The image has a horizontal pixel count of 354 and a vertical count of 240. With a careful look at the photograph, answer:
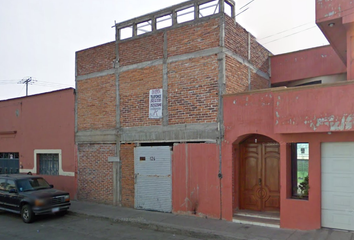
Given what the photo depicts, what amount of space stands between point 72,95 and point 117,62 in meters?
3.39

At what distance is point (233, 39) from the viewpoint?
11227mm

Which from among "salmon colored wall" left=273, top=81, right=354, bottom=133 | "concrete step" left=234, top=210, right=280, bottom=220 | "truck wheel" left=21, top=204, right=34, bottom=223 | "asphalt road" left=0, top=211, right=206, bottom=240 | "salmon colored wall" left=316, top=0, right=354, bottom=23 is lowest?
"asphalt road" left=0, top=211, right=206, bottom=240

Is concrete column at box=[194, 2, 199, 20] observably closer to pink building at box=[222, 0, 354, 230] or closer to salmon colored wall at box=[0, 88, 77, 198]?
pink building at box=[222, 0, 354, 230]

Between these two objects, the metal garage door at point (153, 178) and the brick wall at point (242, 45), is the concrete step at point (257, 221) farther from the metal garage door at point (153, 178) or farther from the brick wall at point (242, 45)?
the brick wall at point (242, 45)

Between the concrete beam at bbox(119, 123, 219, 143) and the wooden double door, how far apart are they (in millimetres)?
1472

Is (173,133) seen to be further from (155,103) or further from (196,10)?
(196,10)

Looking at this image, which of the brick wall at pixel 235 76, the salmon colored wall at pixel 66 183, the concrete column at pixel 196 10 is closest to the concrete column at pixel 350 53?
the brick wall at pixel 235 76

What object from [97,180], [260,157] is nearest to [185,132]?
[260,157]

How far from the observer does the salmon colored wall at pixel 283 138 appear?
8.51 meters

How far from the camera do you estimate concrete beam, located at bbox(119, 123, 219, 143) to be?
34.8ft

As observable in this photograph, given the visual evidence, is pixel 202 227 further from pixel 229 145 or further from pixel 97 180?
pixel 97 180

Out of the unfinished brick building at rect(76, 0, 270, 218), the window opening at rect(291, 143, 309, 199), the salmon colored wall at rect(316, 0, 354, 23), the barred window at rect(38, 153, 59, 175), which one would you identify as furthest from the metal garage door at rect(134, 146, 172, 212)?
the salmon colored wall at rect(316, 0, 354, 23)

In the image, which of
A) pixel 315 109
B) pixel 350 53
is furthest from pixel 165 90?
pixel 350 53

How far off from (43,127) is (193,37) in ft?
33.0
